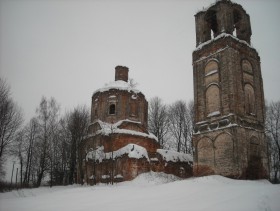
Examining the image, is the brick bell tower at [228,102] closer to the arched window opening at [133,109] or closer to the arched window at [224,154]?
the arched window at [224,154]

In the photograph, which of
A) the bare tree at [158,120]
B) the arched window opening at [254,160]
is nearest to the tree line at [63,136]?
the bare tree at [158,120]

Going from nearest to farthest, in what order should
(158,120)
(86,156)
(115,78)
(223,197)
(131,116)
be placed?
(223,197) < (86,156) < (131,116) < (115,78) < (158,120)

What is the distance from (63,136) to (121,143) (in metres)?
7.24

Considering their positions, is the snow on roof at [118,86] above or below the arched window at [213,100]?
above

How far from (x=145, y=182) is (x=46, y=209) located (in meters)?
12.2

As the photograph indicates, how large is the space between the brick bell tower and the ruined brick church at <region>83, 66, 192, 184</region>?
614 cm

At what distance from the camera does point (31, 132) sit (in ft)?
95.4

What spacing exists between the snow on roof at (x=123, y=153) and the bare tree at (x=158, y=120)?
11.5m

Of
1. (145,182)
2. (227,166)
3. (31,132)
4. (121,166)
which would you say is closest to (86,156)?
(121,166)

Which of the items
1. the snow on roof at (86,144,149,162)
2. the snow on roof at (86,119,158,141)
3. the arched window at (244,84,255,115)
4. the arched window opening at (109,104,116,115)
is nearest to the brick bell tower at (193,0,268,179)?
the arched window at (244,84,255,115)

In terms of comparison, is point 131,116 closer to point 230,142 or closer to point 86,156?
point 86,156

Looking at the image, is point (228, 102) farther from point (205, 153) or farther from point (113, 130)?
point (113, 130)

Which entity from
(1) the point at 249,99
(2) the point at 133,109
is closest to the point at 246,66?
(1) the point at 249,99

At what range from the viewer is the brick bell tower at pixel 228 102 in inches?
635
